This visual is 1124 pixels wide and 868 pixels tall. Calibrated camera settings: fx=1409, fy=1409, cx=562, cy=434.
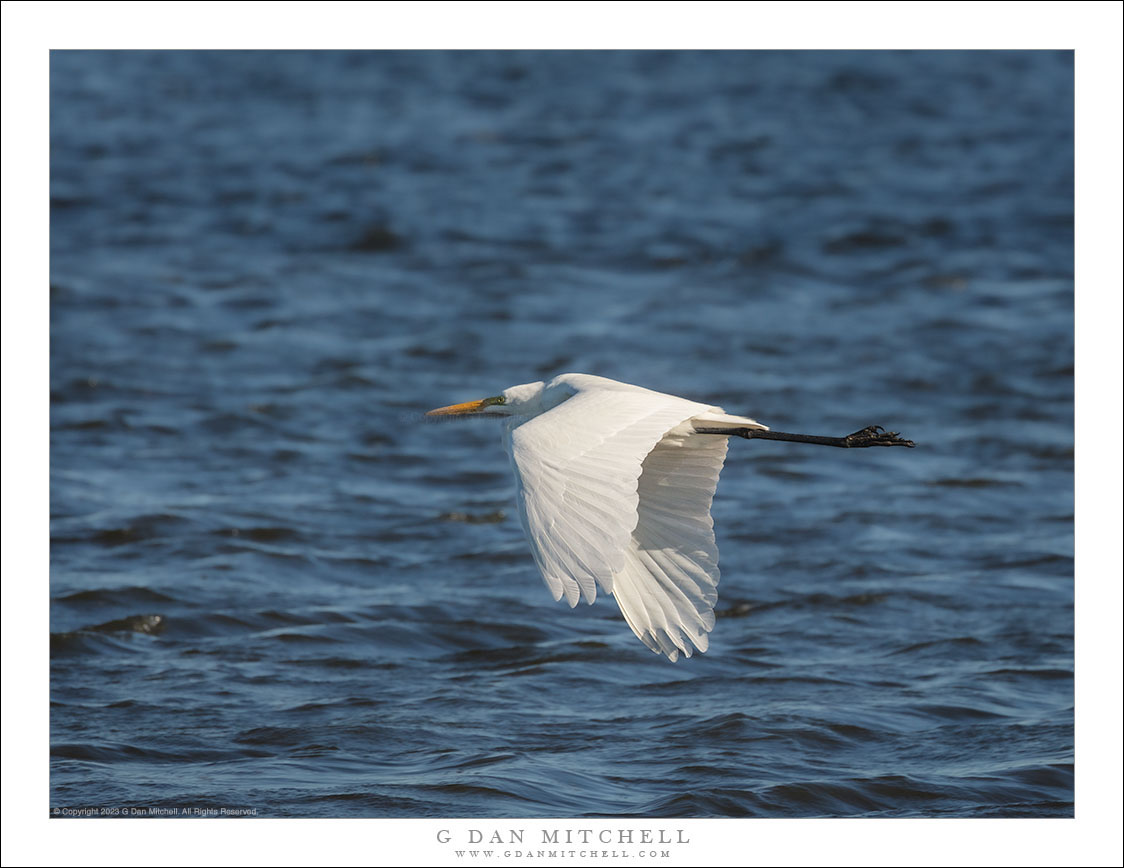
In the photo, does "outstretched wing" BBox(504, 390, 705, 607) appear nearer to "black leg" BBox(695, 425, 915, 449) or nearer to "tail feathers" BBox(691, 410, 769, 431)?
"tail feathers" BBox(691, 410, 769, 431)

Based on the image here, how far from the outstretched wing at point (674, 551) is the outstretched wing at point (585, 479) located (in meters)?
0.30

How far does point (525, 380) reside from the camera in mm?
9875

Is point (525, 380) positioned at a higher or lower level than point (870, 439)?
higher

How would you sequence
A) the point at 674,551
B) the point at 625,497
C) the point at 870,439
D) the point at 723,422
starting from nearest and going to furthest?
the point at 625,497
the point at 674,551
the point at 723,422
the point at 870,439

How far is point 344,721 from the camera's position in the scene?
557 cm

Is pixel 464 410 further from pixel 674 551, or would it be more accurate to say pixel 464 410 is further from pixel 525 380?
pixel 525 380

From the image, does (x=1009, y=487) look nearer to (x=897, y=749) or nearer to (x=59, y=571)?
(x=897, y=749)

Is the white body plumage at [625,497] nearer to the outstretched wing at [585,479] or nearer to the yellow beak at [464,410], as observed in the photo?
the outstretched wing at [585,479]

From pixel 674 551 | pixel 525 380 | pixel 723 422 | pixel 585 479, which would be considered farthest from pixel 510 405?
pixel 525 380

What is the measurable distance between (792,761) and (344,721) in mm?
1751

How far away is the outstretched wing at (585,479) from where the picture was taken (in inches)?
137

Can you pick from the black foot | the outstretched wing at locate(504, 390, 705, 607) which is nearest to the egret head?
the outstretched wing at locate(504, 390, 705, 607)

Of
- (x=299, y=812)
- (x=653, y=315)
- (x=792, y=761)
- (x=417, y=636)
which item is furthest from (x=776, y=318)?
(x=299, y=812)

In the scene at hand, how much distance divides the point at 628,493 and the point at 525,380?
614 centimetres
